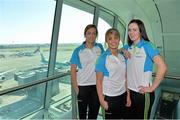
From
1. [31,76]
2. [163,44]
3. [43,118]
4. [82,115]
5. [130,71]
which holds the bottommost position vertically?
[43,118]

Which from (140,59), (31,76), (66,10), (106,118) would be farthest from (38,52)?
(140,59)

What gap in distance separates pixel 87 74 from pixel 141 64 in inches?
30.1

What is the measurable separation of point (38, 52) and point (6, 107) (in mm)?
956

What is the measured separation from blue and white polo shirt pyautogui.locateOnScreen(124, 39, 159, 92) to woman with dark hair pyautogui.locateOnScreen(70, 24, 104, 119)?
590mm

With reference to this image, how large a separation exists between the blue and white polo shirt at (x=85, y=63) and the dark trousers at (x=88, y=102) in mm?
72

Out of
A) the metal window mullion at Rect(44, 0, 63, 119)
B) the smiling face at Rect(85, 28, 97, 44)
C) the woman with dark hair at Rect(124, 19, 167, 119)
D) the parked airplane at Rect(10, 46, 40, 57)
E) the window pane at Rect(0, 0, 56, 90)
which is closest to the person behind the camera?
the woman with dark hair at Rect(124, 19, 167, 119)

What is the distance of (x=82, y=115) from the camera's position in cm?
271

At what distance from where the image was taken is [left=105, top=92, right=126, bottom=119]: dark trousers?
7.15 feet

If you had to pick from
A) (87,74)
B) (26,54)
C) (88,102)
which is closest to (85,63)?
(87,74)

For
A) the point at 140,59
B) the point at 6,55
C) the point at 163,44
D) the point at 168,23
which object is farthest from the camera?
the point at 163,44

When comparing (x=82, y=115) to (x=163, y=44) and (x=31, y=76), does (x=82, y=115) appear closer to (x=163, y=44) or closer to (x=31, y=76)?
(x=31, y=76)

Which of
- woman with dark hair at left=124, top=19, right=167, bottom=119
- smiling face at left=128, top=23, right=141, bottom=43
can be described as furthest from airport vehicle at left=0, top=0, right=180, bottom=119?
smiling face at left=128, top=23, right=141, bottom=43

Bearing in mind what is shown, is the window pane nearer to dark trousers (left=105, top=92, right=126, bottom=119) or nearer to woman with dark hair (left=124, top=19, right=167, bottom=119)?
dark trousers (left=105, top=92, right=126, bottom=119)

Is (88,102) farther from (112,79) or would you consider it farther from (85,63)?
(112,79)
